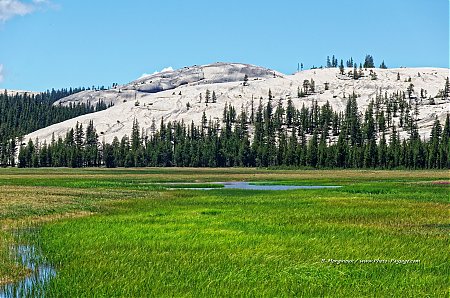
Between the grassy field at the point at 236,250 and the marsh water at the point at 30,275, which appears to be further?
the grassy field at the point at 236,250

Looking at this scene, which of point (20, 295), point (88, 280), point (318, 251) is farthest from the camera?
point (318, 251)

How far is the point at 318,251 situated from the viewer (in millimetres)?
25422

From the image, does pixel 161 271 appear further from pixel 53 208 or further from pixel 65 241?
pixel 53 208

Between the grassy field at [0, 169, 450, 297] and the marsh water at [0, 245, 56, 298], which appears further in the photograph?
the grassy field at [0, 169, 450, 297]

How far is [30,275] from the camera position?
20984mm

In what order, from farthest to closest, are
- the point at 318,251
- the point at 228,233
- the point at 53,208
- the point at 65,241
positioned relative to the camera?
the point at 53,208, the point at 228,233, the point at 65,241, the point at 318,251

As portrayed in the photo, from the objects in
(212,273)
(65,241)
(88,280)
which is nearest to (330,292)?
(212,273)

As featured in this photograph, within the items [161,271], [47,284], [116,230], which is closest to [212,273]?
[161,271]

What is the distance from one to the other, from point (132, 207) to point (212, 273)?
28.2 meters

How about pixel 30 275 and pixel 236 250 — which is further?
pixel 236 250

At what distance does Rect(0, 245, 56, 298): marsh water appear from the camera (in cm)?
1844

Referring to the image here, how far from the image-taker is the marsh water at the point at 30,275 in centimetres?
1844

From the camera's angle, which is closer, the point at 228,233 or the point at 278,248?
the point at 278,248

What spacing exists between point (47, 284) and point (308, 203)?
35.3 meters
